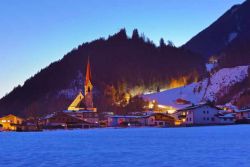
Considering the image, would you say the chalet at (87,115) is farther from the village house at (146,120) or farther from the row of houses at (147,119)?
the village house at (146,120)

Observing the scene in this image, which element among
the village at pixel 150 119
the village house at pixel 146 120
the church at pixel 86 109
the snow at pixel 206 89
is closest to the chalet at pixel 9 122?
the village at pixel 150 119

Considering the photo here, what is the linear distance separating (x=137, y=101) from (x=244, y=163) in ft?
467

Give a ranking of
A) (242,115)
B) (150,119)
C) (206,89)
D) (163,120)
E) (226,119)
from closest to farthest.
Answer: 1. (226,119)
2. (242,115)
3. (163,120)
4. (150,119)
5. (206,89)

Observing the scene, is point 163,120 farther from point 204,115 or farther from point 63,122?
point 63,122

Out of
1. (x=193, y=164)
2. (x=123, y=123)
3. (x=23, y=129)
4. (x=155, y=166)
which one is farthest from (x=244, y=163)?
(x=123, y=123)

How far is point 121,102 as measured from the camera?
17325 centimetres

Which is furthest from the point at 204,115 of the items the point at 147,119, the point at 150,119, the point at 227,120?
the point at 147,119

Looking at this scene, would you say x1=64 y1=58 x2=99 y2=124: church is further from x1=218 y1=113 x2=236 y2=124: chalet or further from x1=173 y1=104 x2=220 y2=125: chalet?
x1=218 y1=113 x2=236 y2=124: chalet

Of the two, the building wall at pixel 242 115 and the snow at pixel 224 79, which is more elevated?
the snow at pixel 224 79

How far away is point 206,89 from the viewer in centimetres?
17262

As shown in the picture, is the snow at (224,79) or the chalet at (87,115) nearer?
the chalet at (87,115)

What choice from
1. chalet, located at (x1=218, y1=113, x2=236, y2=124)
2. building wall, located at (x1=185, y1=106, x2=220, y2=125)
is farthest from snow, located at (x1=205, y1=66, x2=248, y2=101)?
chalet, located at (x1=218, y1=113, x2=236, y2=124)

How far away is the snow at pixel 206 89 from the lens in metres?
163

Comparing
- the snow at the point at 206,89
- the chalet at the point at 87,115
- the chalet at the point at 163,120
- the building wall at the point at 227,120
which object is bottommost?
the building wall at the point at 227,120
